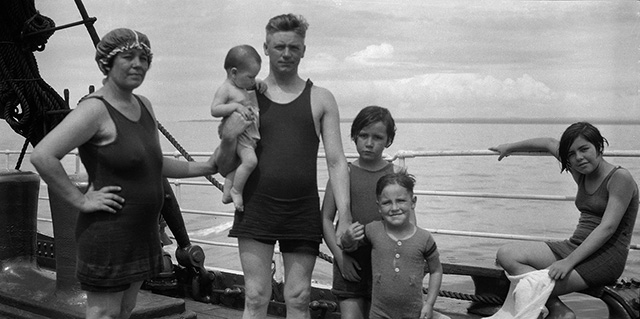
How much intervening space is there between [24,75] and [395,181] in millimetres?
3020

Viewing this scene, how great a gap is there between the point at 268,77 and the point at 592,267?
172cm

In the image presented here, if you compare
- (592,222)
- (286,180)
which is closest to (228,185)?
(286,180)

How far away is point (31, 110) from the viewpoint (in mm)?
4949

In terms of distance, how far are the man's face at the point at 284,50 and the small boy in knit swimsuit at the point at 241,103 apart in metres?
0.09

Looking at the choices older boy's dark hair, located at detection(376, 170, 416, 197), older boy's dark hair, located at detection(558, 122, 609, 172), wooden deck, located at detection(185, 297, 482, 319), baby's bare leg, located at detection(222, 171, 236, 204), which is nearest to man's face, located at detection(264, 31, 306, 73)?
baby's bare leg, located at detection(222, 171, 236, 204)

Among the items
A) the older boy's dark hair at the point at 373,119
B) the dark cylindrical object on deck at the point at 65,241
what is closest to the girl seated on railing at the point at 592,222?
the older boy's dark hair at the point at 373,119

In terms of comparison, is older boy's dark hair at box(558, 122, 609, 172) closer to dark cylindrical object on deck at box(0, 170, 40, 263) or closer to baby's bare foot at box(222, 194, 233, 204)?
baby's bare foot at box(222, 194, 233, 204)

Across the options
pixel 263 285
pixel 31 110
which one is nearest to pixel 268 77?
pixel 263 285

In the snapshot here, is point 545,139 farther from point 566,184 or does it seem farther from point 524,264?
point 566,184

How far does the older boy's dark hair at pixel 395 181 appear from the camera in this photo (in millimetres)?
3072

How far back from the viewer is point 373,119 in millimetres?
3217

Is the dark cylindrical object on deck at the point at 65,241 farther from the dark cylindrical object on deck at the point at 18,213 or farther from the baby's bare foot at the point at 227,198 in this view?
the baby's bare foot at the point at 227,198

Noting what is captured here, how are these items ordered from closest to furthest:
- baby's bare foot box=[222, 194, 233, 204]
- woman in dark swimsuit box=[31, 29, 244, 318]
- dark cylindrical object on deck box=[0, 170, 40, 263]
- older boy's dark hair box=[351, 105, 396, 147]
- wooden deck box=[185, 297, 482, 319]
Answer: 1. woman in dark swimsuit box=[31, 29, 244, 318]
2. baby's bare foot box=[222, 194, 233, 204]
3. older boy's dark hair box=[351, 105, 396, 147]
4. wooden deck box=[185, 297, 482, 319]
5. dark cylindrical object on deck box=[0, 170, 40, 263]

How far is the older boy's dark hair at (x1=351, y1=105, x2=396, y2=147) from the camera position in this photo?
322cm
